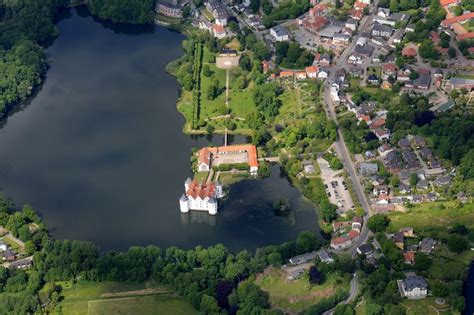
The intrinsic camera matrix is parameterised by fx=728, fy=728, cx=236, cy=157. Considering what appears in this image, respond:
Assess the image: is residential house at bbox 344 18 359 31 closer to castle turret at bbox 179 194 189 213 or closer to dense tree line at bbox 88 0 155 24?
dense tree line at bbox 88 0 155 24

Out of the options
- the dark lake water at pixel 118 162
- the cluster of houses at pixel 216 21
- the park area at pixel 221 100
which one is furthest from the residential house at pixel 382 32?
the dark lake water at pixel 118 162

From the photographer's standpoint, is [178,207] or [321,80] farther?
[321,80]

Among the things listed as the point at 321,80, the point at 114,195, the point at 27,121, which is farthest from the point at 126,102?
the point at 321,80

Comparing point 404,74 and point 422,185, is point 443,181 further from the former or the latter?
point 404,74

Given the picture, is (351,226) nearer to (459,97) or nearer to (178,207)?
(178,207)

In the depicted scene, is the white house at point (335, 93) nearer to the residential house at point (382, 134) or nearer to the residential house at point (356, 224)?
the residential house at point (382, 134)

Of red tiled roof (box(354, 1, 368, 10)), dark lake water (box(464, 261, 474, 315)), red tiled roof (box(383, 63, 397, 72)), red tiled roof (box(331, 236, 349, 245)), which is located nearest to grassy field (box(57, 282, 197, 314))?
red tiled roof (box(331, 236, 349, 245))

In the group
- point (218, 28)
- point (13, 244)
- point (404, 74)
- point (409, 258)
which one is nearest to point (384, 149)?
point (404, 74)

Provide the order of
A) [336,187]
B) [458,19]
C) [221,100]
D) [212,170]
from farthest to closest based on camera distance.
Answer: [458,19] < [221,100] < [212,170] < [336,187]
